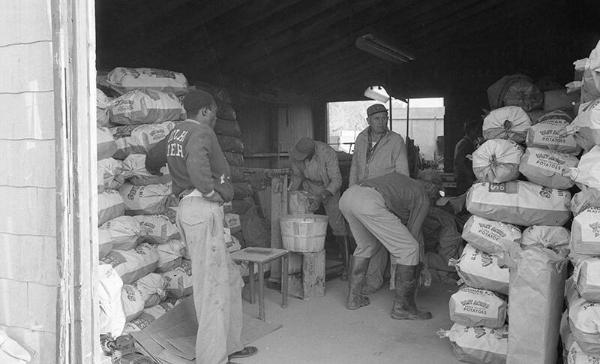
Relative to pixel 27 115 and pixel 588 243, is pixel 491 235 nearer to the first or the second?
pixel 588 243

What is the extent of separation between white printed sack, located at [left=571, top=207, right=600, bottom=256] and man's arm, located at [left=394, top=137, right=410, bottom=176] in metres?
2.49

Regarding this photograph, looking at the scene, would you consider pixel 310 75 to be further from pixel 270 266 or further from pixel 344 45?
pixel 270 266

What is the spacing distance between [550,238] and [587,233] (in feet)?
2.68

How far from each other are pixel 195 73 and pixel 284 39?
1166 millimetres

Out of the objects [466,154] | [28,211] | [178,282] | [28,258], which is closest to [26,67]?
[28,211]

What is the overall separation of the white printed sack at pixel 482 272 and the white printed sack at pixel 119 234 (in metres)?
2.41

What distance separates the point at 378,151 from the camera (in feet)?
→ 18.4

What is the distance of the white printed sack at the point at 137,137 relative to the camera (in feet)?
15.5

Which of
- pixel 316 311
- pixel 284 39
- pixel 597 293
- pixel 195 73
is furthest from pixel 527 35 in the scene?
pixel 597 293

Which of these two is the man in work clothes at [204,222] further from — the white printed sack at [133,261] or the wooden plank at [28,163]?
the wooden plank at [28,163]

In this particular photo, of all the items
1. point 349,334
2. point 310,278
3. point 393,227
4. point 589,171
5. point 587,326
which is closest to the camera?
point 587,326

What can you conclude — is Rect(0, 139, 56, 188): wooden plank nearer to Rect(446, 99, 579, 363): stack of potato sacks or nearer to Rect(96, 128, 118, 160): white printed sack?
Rect(96, 128, 118, 160): white printed sack

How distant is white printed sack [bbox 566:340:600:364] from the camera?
2952 millimetres

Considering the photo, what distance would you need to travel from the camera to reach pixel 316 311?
5355mm
